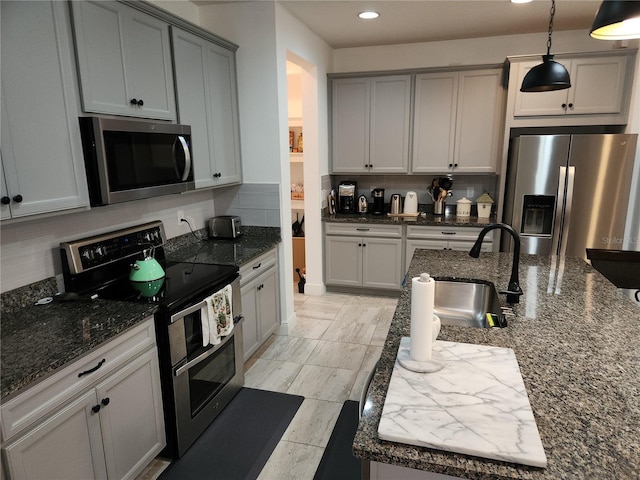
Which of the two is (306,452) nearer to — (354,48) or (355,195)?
(355,195)

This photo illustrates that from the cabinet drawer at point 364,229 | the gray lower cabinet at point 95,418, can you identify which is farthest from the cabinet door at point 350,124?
the gray lower cabinet at point 95,418

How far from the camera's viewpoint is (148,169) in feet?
7.62

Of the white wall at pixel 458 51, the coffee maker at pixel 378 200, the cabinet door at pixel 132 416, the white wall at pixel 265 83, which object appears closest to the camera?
the cabinet door at pixel 132 416

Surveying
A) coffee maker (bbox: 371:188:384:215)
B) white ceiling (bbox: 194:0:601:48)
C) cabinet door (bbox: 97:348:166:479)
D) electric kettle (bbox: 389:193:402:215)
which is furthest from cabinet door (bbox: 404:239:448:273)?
cabinet door (bbox: 97:348:166:479)

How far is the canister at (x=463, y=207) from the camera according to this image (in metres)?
4.37

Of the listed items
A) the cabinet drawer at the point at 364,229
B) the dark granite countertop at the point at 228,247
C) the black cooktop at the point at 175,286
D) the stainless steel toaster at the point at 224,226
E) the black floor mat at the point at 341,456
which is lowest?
the black floor mat at the point at 341,456

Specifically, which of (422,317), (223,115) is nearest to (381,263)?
(223,115)

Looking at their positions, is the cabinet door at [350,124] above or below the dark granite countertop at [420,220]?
above

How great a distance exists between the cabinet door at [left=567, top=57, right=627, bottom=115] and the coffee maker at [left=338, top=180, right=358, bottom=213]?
86.2 inches

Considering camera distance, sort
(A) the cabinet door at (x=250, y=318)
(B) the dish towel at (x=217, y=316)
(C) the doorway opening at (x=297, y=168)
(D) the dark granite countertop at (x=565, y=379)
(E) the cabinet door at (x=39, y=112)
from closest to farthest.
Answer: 1. (D) the dark granite countertop at (x=565, y=379)
2. (E) the cabinet door at (x=39, y=112)
3. (B) the dish towel at (x=217, y=316)
4. (A) the cabinet door at (x=250, y=318)
5. (C) the doorway opening at (x=297, y=168)

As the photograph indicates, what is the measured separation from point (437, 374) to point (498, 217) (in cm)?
319

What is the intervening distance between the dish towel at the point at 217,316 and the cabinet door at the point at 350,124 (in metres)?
2.52

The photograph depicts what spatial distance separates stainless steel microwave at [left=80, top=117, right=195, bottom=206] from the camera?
6.45ft

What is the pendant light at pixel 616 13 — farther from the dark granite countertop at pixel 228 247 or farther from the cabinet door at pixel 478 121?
the cabinet door at pixel 478 121
